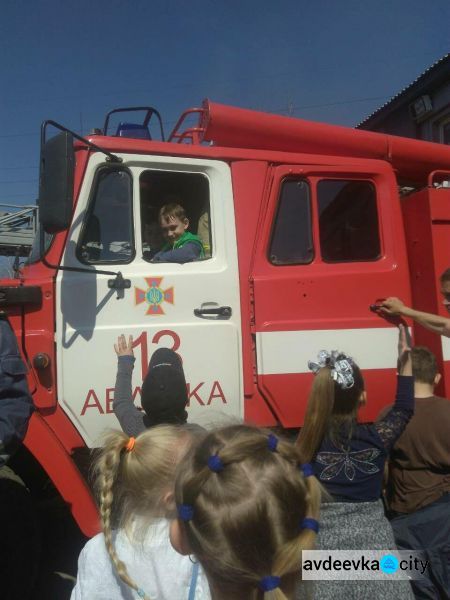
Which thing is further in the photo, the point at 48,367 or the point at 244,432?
the point at 48,367

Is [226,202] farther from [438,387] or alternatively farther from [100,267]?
[438,387]

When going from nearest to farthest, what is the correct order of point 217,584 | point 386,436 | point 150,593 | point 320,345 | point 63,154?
point 217,584, point 150,593, point 386,436, point 63,154, point 320,345

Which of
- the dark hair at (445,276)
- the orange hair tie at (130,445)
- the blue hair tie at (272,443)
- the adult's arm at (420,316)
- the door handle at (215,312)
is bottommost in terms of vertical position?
the orange hair tie at (130,445)

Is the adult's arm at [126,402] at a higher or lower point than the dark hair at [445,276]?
lower

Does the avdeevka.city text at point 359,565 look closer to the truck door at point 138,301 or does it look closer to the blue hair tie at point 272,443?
the blue hair tie at point 272,443

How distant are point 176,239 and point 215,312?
0.55 metres

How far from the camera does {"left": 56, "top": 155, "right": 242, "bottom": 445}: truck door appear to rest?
8.87ft

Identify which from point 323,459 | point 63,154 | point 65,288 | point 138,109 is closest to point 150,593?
point 323,459

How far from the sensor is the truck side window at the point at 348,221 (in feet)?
10.2

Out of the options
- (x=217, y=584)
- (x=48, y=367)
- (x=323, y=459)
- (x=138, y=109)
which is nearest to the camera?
(x=217, y=584)

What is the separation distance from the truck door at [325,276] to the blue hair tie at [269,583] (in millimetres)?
1757

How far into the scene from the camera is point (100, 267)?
9.32 ft

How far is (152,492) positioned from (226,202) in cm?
188

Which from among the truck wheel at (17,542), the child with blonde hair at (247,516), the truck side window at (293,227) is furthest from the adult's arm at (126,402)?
the child with blonde hair at (247,516)
